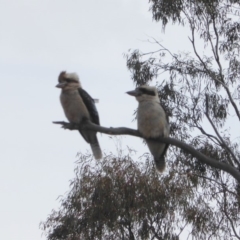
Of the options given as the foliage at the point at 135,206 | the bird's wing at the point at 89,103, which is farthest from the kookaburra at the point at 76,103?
the foliage at the point at 135,206

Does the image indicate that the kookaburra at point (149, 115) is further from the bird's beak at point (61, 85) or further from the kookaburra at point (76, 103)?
the bird's beak at point (61, 85)

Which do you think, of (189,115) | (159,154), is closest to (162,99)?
(189,115)

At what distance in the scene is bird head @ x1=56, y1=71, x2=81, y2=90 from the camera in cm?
588

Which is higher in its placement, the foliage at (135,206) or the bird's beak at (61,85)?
the foliage at (135,206)

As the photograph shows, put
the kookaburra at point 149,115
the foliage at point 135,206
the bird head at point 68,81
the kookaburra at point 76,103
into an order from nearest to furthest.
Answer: the kookaburra at point 149,115
the kookaburra at point 76,103
the bird head at point 68,81
the foliage at point 135,206

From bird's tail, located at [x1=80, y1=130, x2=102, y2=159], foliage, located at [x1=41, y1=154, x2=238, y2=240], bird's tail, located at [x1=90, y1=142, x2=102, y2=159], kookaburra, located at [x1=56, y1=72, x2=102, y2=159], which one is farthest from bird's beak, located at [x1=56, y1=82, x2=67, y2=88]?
foliage, located at [x1=41, y1=154, x2=238, y2=240]

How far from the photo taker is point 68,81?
5.90m

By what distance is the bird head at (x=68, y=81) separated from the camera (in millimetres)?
5883

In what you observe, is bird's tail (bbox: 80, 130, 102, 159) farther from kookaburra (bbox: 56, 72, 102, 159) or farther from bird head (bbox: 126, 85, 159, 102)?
bird head (bbox: 126, 85, 159, 102)

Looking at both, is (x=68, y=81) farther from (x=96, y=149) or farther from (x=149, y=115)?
(x=149, y=115)

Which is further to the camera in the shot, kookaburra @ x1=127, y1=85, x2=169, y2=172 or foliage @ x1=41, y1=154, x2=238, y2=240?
foliage @ x1=41, y1=154, x2=238, y2=240

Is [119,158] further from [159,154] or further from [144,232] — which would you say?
[159,154]

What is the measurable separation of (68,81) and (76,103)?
0.20 meters

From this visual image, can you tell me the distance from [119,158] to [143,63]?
4.58 feet
